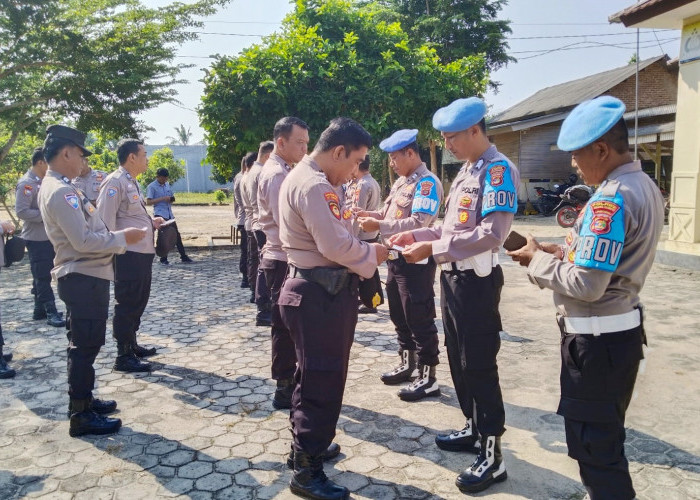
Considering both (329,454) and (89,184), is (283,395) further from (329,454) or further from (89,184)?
Result: (89,184)

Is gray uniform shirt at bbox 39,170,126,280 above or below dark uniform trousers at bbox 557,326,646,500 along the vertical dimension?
above

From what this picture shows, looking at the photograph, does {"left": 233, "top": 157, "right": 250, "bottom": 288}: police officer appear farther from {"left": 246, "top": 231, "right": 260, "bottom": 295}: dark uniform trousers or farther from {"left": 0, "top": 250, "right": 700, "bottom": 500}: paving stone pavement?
{"left": 0, "top": 250, "right": 700, "bottom": 500}: paving stone pavement

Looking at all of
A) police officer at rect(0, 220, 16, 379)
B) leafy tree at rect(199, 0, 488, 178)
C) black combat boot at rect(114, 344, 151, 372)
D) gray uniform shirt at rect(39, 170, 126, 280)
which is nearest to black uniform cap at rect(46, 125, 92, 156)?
gray uniform shirt at rect(39, 170, 126, 280)

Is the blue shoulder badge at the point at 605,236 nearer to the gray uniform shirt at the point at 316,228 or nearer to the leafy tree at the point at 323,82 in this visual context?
the gray uniform shirt at the point at 316,228

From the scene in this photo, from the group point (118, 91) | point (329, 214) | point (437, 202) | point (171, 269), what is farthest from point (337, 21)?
point (329, 214)

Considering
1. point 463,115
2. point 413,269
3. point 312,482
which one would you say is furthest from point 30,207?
point 463,115

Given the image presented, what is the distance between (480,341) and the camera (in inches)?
111

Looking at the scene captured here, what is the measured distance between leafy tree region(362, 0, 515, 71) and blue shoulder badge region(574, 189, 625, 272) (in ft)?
78.0

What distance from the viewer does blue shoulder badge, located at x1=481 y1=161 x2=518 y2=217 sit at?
2752mm

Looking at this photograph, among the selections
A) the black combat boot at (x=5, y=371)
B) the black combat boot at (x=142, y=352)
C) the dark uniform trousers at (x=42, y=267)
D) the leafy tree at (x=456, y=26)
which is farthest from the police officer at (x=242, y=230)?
the leafy tree at (x=456, y=26)

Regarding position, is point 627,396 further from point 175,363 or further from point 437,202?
point 175,363

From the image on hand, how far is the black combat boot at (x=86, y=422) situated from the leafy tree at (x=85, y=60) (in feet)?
28.7

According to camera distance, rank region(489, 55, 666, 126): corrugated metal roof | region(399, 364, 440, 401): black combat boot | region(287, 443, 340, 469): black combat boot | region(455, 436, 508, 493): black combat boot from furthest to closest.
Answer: region(489, 55, 666, 126): corrugated metal roof, region(399, 364, 440, 401): black combat boot, region(287, 443, 340, 469): black combat boot, region(455, 436, 508, 493): black combat boot

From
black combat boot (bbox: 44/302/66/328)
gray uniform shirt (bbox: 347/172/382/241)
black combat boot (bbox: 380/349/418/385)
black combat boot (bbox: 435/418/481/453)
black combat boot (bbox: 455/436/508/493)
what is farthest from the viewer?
gray uniform shirt (bbox: 347/172/382/241)
